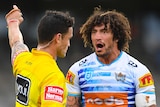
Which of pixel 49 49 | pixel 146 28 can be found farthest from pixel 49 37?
pixel 146 28

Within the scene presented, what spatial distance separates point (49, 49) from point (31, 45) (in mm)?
12036

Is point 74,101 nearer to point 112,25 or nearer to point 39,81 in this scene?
point 112,25

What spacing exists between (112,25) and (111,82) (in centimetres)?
51

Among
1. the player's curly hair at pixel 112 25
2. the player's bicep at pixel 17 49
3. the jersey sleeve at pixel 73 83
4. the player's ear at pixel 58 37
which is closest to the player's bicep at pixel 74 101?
the jersey sleeve at pixel 73 83

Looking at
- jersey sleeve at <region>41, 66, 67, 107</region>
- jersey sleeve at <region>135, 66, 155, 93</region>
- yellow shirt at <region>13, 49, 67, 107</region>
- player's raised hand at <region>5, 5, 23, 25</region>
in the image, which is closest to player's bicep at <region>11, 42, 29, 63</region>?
yellow shirt at <region>13, 49, 67, 107</region>

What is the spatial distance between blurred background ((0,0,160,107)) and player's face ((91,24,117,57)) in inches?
348

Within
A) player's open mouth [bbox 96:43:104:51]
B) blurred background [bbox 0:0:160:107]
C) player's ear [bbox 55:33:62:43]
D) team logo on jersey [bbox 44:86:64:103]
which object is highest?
blurred background [bbox 0:0:160:107]

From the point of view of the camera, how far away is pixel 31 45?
16.0 m

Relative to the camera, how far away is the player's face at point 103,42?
4.88m

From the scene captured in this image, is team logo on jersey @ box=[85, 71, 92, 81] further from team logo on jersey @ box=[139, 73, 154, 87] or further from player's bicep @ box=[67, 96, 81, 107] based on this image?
team logo on jersey @ box=[139, 73, 154, 87]

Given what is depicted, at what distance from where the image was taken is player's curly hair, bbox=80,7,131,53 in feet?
16.3

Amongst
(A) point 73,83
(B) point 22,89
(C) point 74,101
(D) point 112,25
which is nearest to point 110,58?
(D) point 112,25

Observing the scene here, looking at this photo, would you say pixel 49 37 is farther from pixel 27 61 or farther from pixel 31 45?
pixel 31 45

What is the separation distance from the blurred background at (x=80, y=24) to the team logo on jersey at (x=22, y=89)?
956 centimetres
